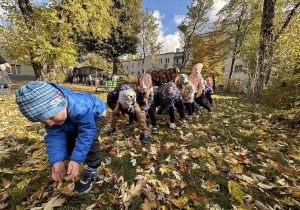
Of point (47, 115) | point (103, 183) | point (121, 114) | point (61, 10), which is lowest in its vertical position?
point (103, 183)

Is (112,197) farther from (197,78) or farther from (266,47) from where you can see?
(266,47)

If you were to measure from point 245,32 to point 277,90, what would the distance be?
1497 cm

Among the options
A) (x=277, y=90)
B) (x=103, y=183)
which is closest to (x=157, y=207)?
(x=103, y=183)

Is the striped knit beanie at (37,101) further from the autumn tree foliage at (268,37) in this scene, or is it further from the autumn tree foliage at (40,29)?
the autumn tree foliage at (268,37)

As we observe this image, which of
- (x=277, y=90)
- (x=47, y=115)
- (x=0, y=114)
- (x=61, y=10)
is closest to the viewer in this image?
(x=47, y=115)

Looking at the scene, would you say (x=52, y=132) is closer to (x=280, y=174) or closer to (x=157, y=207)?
(x=157, y=207)

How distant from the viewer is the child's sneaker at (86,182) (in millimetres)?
1451

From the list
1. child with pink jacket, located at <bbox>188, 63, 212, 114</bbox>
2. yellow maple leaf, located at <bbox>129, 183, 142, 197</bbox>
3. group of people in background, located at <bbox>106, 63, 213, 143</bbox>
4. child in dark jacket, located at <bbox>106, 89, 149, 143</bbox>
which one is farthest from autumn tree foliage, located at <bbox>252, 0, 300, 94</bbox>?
yellow maple leaf, located at <bbox>129, 183, 142, 197</bbox>

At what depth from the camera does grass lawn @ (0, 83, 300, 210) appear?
1340mm

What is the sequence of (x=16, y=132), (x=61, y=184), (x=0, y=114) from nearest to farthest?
(x=61, y=184), (x=16, y=132), (x=0, y=114)

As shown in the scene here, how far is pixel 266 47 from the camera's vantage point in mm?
7777

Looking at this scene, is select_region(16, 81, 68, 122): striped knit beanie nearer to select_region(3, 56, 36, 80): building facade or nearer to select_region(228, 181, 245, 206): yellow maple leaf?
select_region(228, 181, 245, 206): yellow maple leaf

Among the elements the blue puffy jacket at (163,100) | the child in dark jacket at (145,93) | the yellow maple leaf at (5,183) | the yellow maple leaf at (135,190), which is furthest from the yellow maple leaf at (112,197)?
the blue puffy jacket at (163,100)

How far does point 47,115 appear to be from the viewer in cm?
105
